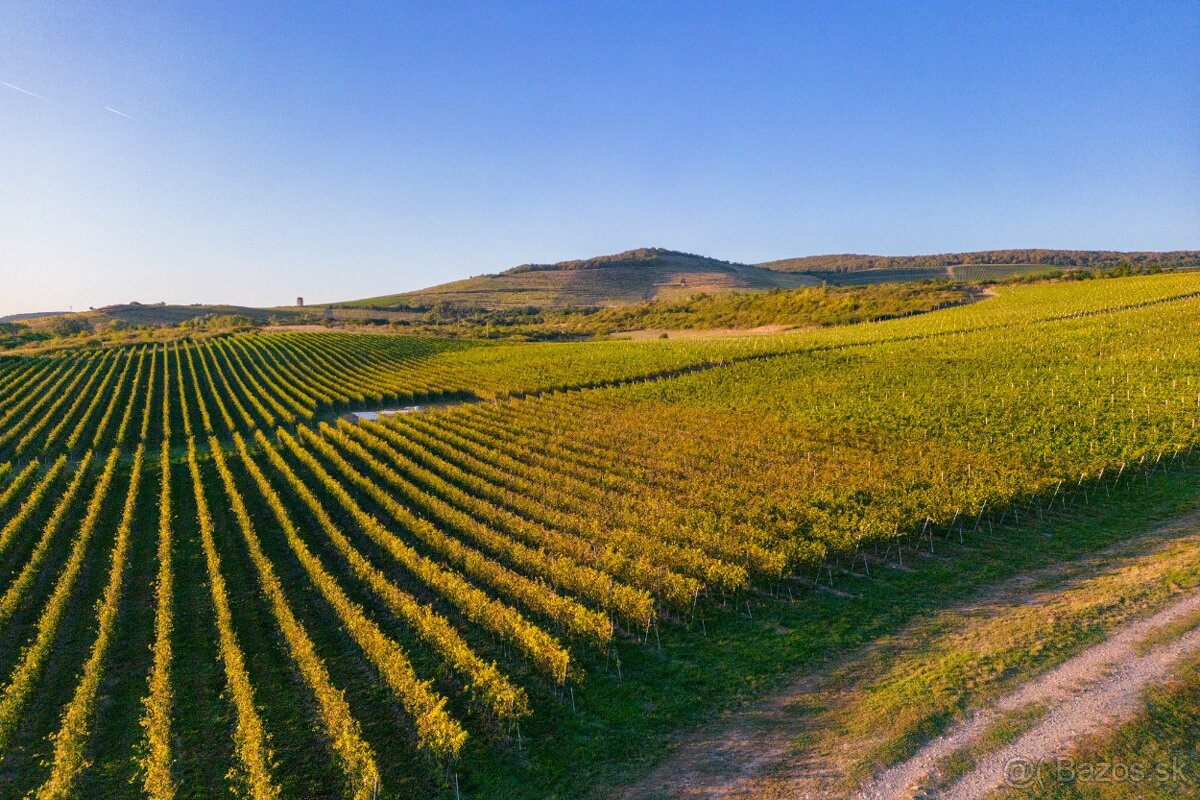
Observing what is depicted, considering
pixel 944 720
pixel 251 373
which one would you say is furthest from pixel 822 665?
pixel 251 373

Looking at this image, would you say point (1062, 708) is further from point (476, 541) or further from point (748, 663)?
point (476, 541)

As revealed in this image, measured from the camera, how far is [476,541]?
78.2ft

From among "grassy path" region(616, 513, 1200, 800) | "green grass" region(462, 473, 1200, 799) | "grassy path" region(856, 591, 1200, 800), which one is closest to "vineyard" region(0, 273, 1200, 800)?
"green grass" region(462, 473, 1200, 799)

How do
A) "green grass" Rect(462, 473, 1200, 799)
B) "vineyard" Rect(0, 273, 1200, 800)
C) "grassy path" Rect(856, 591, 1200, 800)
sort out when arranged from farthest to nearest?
"vineyard" Rect(0, 273, 1200, 800) < "green grass" Rect(462, 473, 1200, 799) < "grassy path" Rect(856, 591, 1200, 800)

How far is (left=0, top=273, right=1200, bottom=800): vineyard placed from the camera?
45.1 ft

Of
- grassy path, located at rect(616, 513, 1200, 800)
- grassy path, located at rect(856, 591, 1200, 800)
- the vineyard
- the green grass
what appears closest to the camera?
grassy path, located at rect(856, 591, 1200, 800)

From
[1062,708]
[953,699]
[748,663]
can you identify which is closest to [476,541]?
[748,663]

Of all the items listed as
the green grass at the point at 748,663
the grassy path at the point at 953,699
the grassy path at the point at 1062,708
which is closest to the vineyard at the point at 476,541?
the green grass at the point at 748,663

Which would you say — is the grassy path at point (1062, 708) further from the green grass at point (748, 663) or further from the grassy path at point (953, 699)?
the green grass at point (748, 663)

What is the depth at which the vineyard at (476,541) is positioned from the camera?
1376 centimetres

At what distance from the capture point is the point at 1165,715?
12.1 meters

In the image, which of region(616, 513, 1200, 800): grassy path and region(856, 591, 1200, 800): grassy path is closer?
region(856, 591, 1200, 800): grassy path

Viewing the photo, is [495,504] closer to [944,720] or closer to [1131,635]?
[944,720]

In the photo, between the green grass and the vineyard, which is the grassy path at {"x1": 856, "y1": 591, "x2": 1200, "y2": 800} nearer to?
the green grass
